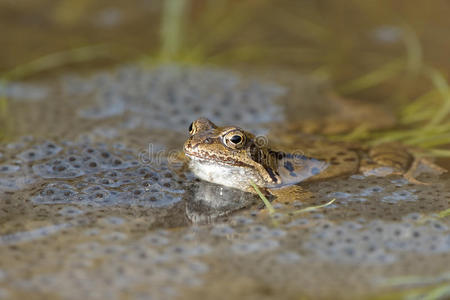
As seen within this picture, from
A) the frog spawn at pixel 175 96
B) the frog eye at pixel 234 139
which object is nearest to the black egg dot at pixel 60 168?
the frog spawn at pixel 175 96

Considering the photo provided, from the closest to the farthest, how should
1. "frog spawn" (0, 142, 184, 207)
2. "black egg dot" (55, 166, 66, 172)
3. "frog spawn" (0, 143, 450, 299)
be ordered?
1. "frog spawn" (0, 143, 450, 299)
2. "frog spawn" (0, 142, 184, 207)
3. "black egg dot" (55, 166, 66, 172)

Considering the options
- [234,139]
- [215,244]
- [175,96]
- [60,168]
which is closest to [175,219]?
[215,244]

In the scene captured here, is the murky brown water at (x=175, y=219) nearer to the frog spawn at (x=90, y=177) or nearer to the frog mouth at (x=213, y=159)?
the frog spawn at (x=90, y=177)

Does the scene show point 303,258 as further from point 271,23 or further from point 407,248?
point 271,23

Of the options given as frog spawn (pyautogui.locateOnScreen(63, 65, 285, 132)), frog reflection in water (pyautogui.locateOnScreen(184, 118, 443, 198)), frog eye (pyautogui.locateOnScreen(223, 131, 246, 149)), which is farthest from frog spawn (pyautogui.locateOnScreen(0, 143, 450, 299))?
frog spawn (pyautogui.locateOnScreen(63, 65, 285, 132))

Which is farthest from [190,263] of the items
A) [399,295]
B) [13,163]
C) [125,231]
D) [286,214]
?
[13,163]

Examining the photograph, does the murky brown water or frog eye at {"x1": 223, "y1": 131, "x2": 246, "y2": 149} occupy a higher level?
frog eye at {"x1": 223, "y1": 131, "x2": 246, "y2": 149}

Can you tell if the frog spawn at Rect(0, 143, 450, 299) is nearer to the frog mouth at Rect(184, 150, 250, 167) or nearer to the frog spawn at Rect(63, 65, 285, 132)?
the frog mouth at Rect(184, 150, 250, 167)

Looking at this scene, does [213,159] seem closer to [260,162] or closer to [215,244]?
[260,162]
